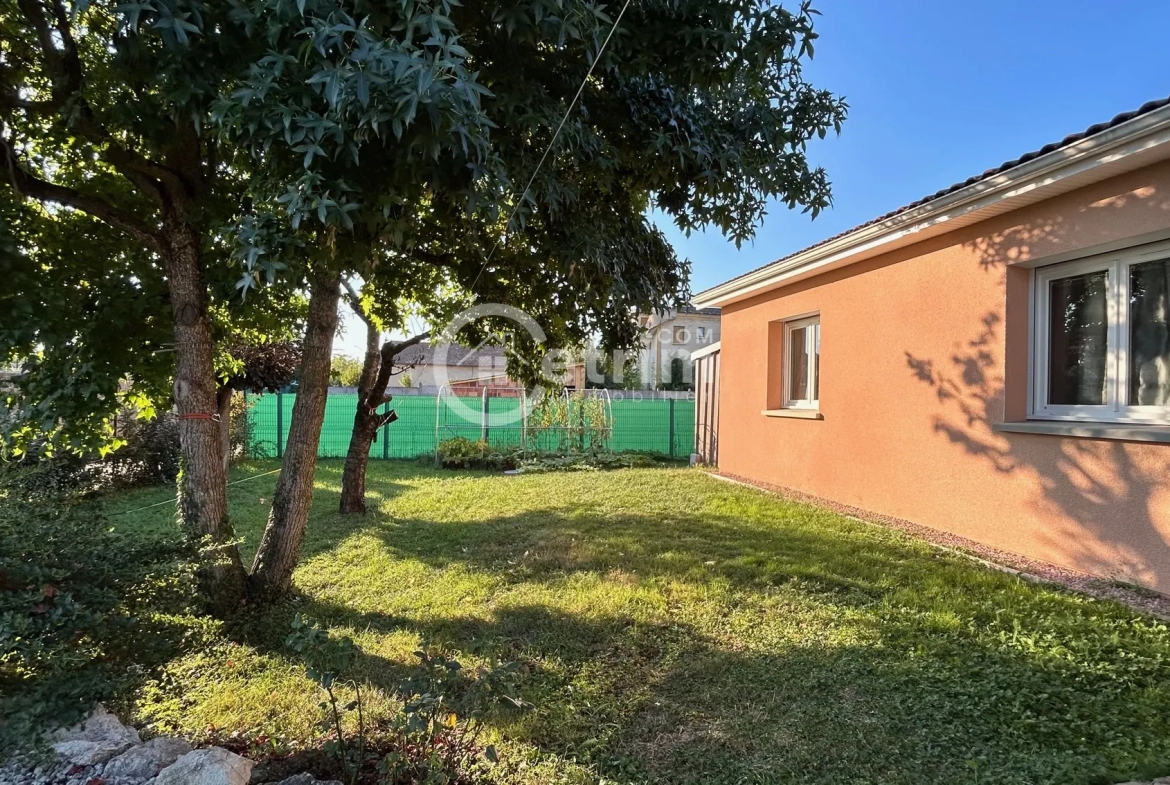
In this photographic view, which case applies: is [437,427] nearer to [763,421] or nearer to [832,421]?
[763,421]

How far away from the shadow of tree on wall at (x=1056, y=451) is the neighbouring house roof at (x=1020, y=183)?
0.78 ft

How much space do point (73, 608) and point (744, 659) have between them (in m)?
2.95

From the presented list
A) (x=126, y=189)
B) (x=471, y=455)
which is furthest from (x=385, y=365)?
(x=471, y=455)

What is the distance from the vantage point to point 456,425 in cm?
1288

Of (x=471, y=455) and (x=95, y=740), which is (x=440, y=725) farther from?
(x=471, y=455)

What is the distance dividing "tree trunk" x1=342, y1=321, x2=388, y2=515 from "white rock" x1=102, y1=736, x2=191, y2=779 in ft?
17.1

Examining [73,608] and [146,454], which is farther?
[146,454]

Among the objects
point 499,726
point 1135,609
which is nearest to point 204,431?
point 499,726

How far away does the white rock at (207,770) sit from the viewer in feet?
6.35

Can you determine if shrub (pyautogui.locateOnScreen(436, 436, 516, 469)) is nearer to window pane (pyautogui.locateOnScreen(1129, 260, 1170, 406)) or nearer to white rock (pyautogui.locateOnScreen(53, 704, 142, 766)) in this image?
white rock (pyautogui.locateOnScreen(53, 704, 142, 766))

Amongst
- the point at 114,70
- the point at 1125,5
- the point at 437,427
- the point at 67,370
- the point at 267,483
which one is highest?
the point at 1125,5

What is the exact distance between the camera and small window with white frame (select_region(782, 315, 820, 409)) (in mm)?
7520

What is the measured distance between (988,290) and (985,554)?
2.16 m

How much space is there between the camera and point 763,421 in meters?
8.35
